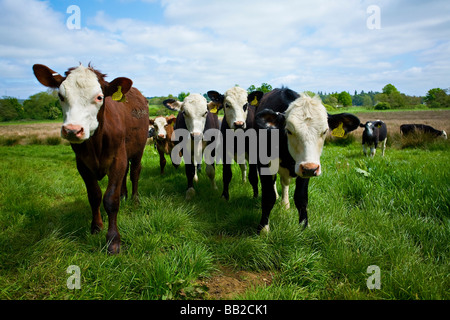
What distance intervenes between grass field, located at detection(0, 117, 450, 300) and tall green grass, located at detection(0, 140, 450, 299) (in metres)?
0.01

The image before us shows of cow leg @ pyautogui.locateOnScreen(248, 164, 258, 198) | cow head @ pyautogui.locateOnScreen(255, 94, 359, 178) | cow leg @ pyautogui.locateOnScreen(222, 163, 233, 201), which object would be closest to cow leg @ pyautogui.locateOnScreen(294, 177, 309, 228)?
cow head @ pyautogui.locateOnScreen(255, 94, 359, 178)

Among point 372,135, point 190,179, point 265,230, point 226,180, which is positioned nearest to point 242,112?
point 226,180

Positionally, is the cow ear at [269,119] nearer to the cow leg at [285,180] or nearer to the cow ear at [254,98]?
the cow leg at [285,180]

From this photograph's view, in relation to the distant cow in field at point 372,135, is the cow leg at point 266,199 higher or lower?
lower

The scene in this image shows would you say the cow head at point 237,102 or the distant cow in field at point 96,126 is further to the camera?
the cow head at point 237,102

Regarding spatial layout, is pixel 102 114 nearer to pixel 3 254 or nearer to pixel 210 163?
pixel 3 254

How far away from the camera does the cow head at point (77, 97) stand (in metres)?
2.40

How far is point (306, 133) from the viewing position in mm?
2754

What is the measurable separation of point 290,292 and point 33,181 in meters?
5.84

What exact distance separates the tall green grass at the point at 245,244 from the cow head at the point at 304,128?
0.94 metres

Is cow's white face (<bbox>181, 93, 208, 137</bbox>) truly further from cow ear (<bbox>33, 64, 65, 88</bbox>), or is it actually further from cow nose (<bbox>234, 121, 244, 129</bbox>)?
cow ear (<bbox>33, 64, 65, 88</bbox>)

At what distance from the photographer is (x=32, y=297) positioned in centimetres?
210

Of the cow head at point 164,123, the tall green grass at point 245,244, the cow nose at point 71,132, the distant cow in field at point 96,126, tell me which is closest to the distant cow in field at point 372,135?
the tall green grass at point 245,244
